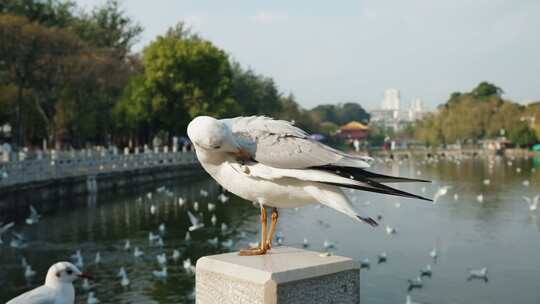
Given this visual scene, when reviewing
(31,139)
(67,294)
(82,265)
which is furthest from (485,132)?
(67,294)

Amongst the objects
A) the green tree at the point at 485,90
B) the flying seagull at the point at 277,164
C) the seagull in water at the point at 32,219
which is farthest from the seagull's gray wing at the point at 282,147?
the green tree at the point at 485,90

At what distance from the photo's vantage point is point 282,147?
2.97m

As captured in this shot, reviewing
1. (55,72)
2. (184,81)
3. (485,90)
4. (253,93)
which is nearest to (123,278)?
(55,72)

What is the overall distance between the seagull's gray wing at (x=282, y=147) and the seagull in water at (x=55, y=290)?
2.10m

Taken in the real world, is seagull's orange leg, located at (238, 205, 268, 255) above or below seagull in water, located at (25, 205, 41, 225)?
above

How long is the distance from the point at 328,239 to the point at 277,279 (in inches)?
476

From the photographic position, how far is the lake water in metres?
10.5

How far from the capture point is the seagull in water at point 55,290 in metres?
4.06

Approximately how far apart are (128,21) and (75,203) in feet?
87.3

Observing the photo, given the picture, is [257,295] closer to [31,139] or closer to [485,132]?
[31,139]

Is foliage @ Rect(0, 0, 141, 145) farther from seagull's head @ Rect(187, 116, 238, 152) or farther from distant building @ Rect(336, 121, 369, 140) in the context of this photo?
distant building @ Rect(336, 121, 369, 140)

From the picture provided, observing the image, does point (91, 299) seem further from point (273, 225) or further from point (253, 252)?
point (273, 225)

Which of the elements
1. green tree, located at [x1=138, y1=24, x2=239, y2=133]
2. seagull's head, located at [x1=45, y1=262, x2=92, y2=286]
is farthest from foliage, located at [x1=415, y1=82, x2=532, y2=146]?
seagull's head, located at [x1=45, y1=262, x2=92, y2=286]

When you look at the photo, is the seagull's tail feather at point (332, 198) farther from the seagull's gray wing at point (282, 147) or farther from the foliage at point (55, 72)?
the foliage at point (55, 72)
